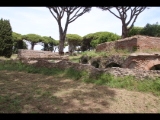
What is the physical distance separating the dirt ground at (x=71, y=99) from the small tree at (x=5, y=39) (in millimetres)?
13033

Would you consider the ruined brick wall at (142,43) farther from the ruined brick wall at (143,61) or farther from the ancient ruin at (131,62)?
the ruined brick wall at (143,61)

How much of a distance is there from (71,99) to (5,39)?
1691cm

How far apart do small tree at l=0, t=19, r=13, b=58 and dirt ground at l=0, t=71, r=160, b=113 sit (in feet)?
42.8

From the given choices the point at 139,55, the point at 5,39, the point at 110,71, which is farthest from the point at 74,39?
the point at 110,71

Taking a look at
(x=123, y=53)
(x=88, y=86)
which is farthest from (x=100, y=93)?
(x=123, y=53)

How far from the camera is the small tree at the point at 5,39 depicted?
2116 centimetres

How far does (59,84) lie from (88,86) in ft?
4.48

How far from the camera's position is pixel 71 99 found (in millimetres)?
6996

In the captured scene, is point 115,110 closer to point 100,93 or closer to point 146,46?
point 100,93

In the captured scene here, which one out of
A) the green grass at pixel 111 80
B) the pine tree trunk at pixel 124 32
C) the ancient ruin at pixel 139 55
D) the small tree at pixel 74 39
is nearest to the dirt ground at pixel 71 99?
the green grass at pixel 111 80

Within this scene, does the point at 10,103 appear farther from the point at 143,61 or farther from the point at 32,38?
the point at 32,38

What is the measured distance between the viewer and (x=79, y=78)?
1027 cm
